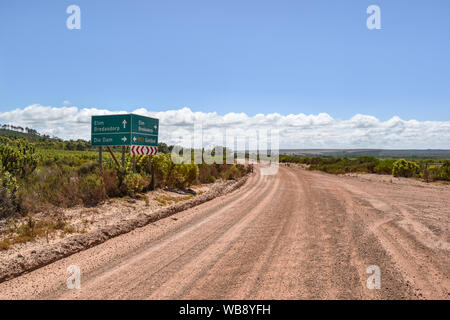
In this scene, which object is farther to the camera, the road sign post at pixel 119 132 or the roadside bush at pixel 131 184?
the road sign post at pixel 119 132

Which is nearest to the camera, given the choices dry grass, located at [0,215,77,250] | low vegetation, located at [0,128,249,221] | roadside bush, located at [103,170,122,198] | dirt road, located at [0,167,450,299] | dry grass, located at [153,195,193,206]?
dirt road, located at [0,167,450,299]

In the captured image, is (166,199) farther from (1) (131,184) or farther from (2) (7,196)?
(2) (7,196)

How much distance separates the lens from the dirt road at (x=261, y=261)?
15.2 ft

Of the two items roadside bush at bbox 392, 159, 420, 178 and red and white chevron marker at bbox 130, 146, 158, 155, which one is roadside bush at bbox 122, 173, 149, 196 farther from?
roadside bush at bbox 392, 159, 420, 178

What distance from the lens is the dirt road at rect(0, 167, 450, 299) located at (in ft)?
15.2

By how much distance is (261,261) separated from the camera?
5.98 metres

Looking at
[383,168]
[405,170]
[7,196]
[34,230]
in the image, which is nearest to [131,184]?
[7,196]

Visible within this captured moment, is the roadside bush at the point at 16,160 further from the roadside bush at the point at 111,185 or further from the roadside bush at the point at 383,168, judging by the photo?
the roadside bush at the point at 383,168

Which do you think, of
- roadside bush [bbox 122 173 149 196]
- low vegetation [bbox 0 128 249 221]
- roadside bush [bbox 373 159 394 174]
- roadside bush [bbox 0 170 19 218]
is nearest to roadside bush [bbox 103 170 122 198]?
low vegetation [bbox 0 128 249 221]

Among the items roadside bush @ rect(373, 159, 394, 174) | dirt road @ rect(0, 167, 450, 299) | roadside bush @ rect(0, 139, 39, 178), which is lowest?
dirt road @ rect(0, 167, 450, 299)

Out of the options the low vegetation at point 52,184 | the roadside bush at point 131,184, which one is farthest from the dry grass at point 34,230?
the roadside bush at point 131,184

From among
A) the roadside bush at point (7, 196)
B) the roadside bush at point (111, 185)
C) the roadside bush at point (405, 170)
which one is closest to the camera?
the roadside bush at point (7, 196)
